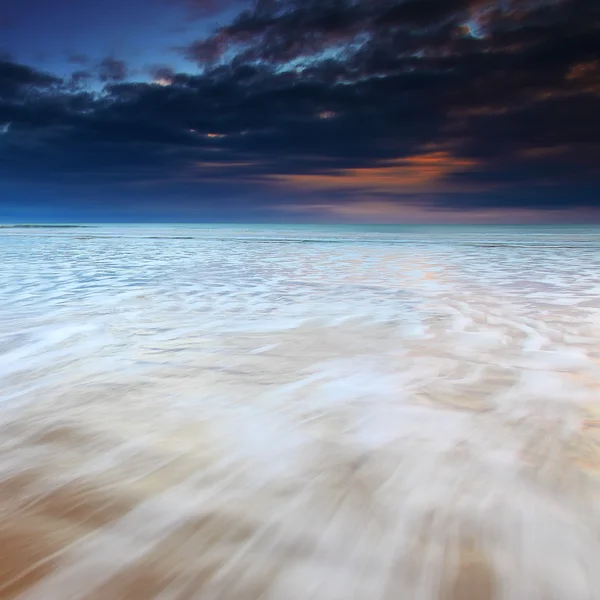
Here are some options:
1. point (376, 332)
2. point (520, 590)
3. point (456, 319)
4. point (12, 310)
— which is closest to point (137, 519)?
point (520, 590)

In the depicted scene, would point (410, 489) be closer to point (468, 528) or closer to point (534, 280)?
point (468, 528)

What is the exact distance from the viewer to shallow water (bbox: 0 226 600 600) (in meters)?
1.48

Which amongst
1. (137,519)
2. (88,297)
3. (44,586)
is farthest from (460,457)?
(88,297)

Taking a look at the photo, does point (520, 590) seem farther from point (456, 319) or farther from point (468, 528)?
point (456, 319)

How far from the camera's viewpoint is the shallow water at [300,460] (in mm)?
1483

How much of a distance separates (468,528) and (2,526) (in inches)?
62.0

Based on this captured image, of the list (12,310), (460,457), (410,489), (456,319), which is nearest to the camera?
(410,489)

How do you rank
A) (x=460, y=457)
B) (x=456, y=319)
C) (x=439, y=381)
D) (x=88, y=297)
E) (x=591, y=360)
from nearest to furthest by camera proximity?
(x=460, y=457), (x=439, y=381), (x=591, y=360), (x=456, y=319), (x=88, y=297)

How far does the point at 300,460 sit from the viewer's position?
217cm

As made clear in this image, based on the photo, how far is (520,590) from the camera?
1.42 m

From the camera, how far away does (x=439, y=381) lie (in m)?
3.14

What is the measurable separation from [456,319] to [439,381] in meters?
2.03

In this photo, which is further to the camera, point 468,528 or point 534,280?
point 534,280

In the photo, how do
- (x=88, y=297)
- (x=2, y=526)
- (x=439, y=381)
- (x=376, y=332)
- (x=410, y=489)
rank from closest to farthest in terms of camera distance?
(x=2, y=526), (x=410, y=489), (x=439, y=381), (x=376, y=332), (x=88, y=297)
